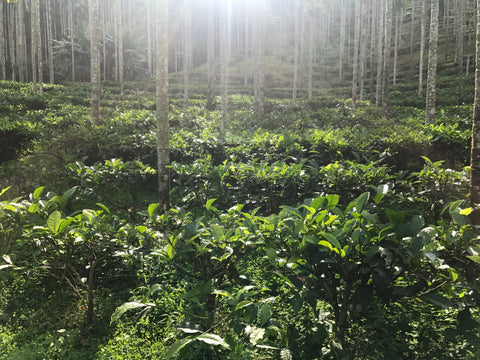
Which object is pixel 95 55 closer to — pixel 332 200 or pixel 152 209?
pixel 152 209

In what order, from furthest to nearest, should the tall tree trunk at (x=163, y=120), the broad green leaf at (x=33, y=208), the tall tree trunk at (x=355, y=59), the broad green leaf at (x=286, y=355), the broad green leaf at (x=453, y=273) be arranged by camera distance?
the tall tree trunk at (x=355, y=59) → the tall tree trunk at (x=163, y=120) → the broad green leaf at (x=33, y=208) → the broad green leaf at (x=286, y=355) → the broad green leaf at (x=453, y=273)

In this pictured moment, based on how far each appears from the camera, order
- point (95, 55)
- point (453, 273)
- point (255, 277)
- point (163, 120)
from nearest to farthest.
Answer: point (453, 273) < point (255, 277) < point (163, 120) < point (95, 55)

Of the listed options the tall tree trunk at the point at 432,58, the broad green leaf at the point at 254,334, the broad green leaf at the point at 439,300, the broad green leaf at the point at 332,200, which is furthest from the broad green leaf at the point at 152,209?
the tall tree trunk at the point at 432,58

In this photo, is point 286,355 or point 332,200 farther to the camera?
point 332,200

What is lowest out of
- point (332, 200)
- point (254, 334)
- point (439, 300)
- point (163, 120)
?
point (254, 334)

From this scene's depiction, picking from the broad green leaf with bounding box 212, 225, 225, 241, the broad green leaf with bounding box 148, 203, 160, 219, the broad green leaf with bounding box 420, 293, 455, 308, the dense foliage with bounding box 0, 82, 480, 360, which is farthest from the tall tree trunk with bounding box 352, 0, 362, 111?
the broad green leaf with bounding box 420, 293, 455, 308

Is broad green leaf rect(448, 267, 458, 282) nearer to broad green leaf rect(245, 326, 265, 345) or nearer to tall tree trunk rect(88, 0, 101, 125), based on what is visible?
broad green leaf rect(245, 326, 265, 345)

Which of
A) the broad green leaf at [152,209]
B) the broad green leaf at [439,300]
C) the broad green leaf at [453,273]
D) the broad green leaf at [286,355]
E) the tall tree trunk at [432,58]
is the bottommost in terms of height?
the broad green leaf at [286,355]

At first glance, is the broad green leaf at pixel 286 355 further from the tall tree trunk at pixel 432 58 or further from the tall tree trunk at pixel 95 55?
the tall tree trunk at pixel 432 58

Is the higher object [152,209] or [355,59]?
[355,59]

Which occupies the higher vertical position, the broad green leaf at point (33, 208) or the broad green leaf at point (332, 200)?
the broad green leaf at point (332, 200)

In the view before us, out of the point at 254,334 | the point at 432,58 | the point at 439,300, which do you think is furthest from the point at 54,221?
the point at 432,58

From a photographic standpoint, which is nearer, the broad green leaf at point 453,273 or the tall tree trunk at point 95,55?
the broad green leaf at point 453,273

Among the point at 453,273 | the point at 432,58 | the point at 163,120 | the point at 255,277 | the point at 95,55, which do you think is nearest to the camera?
the point at 453,273
